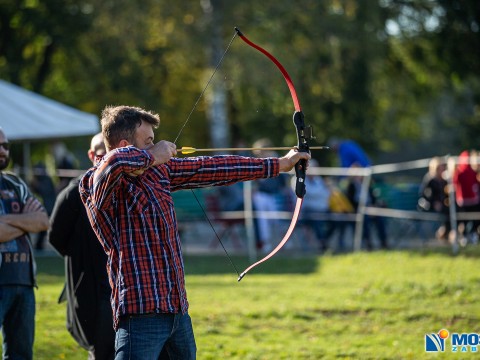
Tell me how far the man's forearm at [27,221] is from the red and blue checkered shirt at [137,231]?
1.64 meters

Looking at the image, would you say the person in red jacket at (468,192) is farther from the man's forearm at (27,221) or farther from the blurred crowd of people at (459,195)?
the man's forearm at (27,221)

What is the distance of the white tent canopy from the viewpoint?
52.6 ft

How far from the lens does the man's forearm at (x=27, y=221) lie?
20.0 feet

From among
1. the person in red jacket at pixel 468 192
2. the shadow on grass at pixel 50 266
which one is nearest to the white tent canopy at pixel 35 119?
the shadow on grass at pixel 50 266

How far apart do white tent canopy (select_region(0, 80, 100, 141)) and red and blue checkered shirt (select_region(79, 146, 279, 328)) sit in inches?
450

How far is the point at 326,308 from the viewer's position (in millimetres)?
10180

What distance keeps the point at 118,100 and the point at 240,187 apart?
46.1ft

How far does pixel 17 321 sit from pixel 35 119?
36.0ft

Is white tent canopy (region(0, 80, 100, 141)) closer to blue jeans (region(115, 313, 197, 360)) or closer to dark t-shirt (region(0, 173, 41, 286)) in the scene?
dark t-shirt (region(0, 173, 41, 286))

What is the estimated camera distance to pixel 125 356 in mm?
4441

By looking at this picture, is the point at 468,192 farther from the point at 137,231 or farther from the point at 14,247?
the point at 137,231
